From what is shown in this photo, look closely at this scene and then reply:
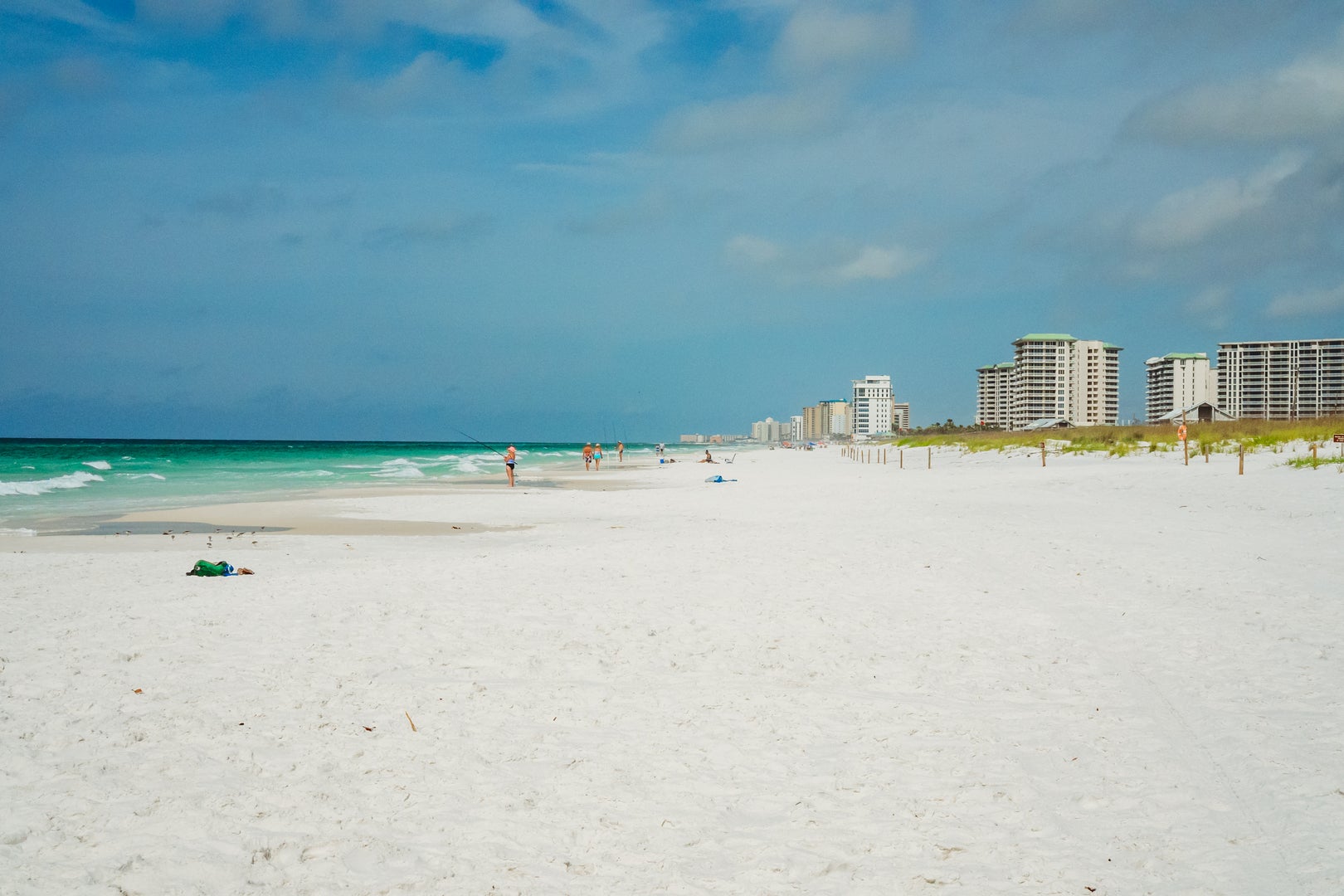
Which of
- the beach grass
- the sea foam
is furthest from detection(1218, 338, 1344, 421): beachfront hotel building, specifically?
the sea foam

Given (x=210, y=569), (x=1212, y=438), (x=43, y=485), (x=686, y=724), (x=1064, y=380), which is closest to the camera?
(x=686, y=724)

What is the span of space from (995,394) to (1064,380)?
22.2 m

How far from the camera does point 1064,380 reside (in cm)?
15800

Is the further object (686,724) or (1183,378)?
(1183,378)

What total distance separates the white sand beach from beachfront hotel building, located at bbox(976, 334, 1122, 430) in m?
160

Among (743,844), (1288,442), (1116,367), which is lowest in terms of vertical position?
(743,844)

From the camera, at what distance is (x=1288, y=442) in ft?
88.3

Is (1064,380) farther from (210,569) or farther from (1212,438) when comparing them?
(210,569)

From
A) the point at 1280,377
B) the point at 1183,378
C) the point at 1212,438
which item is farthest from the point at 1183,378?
the point at 1212,438

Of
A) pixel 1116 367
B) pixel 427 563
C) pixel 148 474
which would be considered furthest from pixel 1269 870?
pixel 1116 367

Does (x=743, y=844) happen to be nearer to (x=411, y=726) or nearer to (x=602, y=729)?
(x=602, y=729)

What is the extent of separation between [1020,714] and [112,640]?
7616 millimetres

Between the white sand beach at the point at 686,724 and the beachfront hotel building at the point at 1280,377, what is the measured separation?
17188 centimetres

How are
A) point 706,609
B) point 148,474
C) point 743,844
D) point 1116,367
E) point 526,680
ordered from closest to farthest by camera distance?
point 743,844 < point 526,680 < point 706,609 < point 148,474 < point 1116,367
